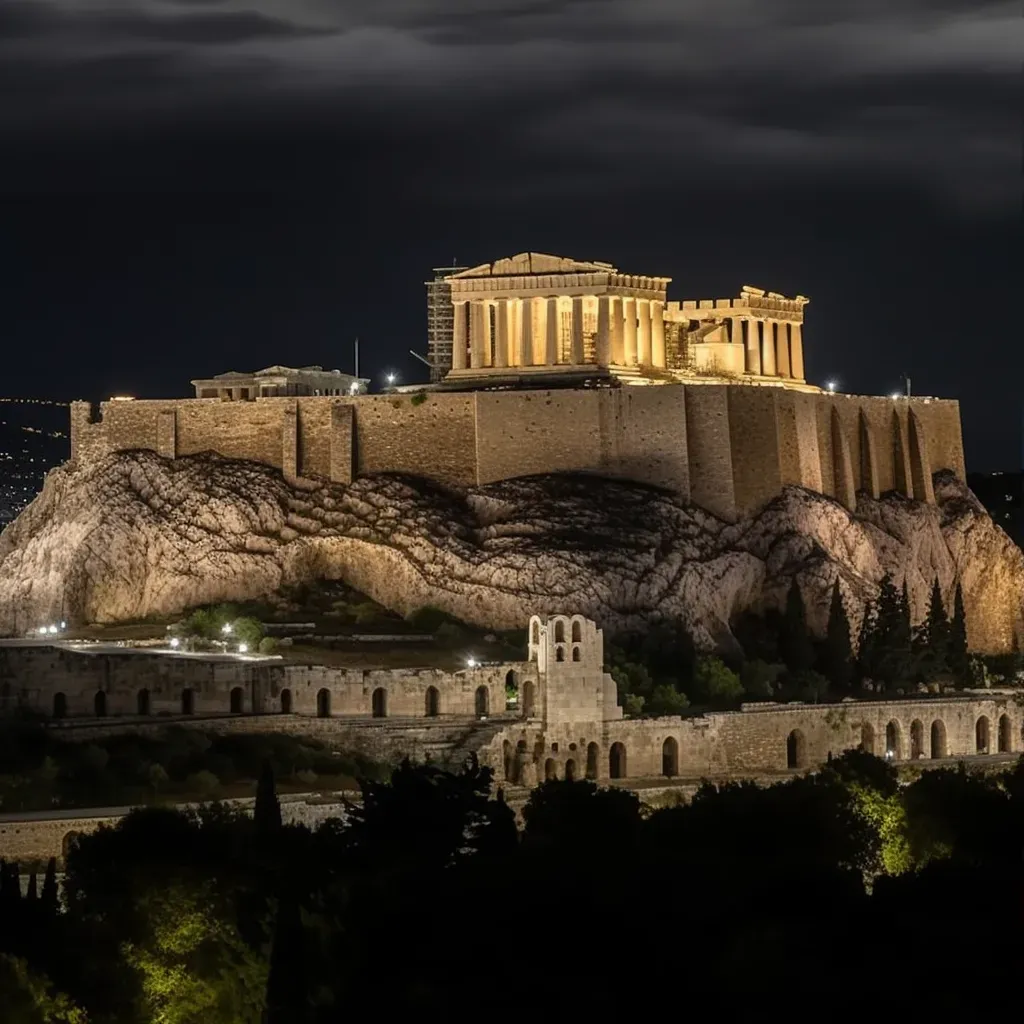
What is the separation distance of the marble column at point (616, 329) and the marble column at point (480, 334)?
3442 mm

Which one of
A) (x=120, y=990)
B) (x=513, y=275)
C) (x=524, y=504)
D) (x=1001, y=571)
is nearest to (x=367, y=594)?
(x=524, y=504)

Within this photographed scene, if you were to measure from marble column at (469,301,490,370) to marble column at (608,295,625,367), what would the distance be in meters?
3.44

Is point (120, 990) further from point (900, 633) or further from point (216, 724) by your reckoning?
point (900, 633)

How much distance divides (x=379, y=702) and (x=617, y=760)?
17.3 feet

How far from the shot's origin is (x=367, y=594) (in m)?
95.6

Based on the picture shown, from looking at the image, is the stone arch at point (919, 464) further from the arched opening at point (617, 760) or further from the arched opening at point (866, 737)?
the arched opening at point (617, 760)

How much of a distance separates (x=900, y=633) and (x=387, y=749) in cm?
1828

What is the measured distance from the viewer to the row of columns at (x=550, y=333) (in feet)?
340

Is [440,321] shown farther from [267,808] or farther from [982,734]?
[267,808]

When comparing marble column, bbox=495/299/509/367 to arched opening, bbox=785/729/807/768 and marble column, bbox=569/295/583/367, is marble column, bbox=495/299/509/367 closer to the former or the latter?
marble column, bbox=569/295/583/367

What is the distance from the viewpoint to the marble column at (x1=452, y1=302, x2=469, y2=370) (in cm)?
10562

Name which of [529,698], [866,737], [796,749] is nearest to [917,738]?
[866,737]

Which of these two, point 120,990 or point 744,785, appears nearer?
point 120,990

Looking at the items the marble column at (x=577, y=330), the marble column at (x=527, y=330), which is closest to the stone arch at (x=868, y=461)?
the marble column at (x=577, y=330)
